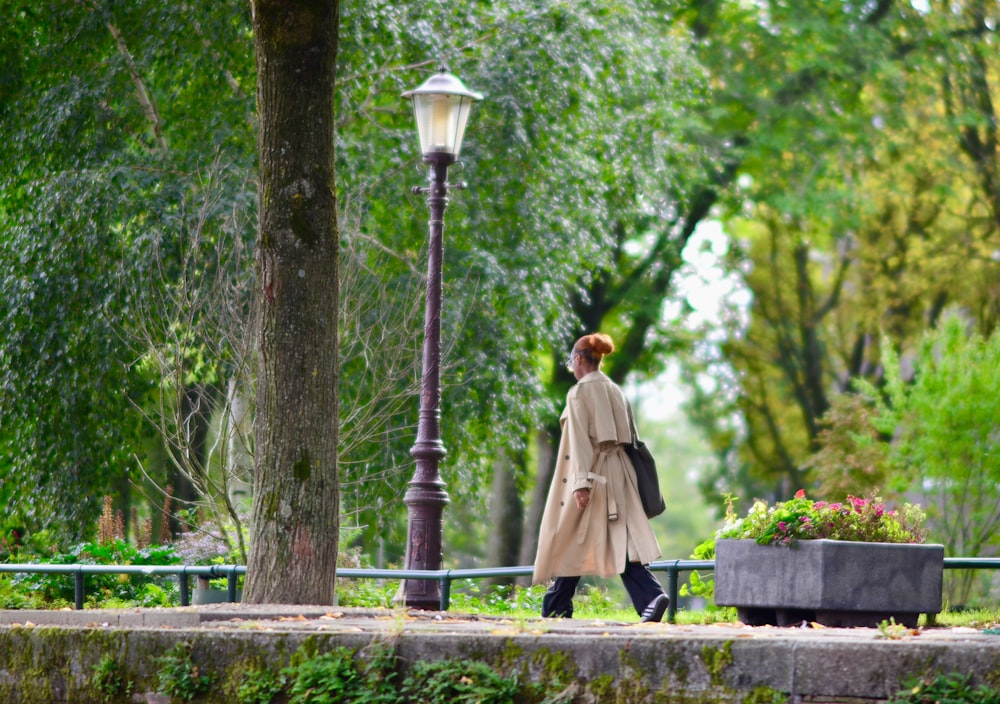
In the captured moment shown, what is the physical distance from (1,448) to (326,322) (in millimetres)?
9977

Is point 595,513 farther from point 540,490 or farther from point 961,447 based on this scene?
point 961,447

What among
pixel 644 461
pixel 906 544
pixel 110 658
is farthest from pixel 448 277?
pixel 110 658

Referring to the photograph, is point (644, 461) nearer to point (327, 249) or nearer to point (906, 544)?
point (906, 544)

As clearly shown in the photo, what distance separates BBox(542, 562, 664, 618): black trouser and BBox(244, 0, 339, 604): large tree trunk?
1.62 m

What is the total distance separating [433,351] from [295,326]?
12.5ft

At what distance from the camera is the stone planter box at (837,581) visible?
28.5 feet

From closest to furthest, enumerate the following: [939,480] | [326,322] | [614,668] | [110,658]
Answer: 1. [614,668]
2. [110,658]
3. [326,322]
4. [939,480]

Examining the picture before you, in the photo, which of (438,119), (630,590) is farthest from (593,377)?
(438,119)

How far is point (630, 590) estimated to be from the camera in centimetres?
941

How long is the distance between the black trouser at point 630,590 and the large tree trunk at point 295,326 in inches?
63.7

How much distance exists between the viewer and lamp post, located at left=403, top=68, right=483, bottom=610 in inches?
465

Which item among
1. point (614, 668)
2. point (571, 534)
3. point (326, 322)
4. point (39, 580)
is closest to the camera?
point (614, 668)

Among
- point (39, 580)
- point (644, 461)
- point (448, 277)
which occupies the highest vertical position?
point (448, 277)

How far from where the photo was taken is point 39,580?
13.8 meters
